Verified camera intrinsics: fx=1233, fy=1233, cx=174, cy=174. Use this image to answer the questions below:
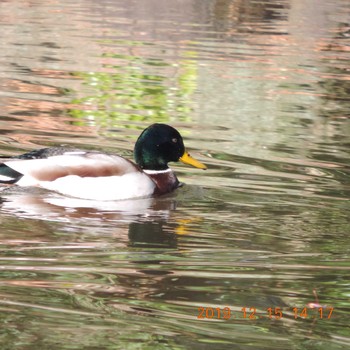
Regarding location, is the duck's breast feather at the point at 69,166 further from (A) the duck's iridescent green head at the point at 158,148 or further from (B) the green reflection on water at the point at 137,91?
(B) the green reflection on water at the point at 137,91

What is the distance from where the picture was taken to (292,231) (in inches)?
322

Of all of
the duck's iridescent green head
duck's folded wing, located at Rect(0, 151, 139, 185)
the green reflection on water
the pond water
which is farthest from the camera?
the green reflection on water

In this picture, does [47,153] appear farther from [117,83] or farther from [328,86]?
[328,86]

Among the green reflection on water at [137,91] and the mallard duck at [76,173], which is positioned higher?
the mallard duck at [76,173]

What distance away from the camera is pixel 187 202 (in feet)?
30.2

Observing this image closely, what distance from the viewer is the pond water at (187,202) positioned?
18.8ft

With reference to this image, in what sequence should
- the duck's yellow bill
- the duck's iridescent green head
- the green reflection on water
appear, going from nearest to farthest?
1. the duck's iridescent green head
2. the duck's yellow bill
3. the green reflection on water
